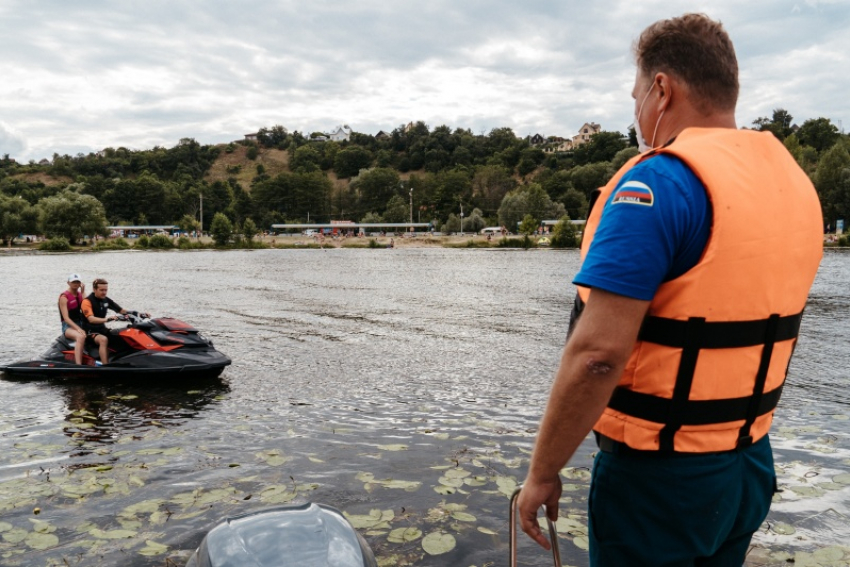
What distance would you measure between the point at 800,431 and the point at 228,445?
7918mm

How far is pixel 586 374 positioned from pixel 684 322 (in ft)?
1.09

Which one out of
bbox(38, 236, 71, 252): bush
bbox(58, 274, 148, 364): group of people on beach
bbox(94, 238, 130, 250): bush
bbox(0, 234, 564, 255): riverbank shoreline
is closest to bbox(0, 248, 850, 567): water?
bbox(58, 274, 148, 364): group of people on beach

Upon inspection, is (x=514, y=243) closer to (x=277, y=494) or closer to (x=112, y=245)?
(x=112, y=245)

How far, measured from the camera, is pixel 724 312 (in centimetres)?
189

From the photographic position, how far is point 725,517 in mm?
2029

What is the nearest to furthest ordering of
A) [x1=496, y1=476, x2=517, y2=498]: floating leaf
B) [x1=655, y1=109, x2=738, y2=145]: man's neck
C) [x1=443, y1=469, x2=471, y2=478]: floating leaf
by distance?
[x1=655, y1=109, x2=738, y2=145]: man's neck → [x1=496, y1=476, x2=517, y2=498]: floating leaf → [x1=443, y1=469, x2=471, y2=478]: floating leaf

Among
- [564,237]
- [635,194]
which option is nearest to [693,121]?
[635,194]

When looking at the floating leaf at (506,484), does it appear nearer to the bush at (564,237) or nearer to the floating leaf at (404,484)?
the floating leaf at (404,484)

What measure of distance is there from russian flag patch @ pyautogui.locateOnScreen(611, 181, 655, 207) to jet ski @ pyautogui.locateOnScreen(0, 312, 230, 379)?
10.7 metres

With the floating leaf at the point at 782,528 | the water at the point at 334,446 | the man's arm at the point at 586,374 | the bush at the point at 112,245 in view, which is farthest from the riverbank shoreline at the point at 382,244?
the man's arm at the point at 586,374

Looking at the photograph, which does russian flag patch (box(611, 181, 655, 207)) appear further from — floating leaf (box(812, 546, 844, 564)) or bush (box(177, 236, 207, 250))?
bush (box(177, 236, 207, 250))

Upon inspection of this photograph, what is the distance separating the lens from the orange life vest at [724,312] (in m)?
1.85

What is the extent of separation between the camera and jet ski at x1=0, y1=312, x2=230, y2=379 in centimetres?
1139

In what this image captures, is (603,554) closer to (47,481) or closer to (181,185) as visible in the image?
(47,481)
